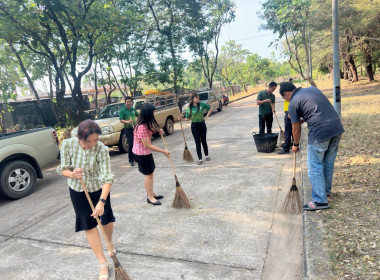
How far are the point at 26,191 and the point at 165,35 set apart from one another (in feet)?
50.5

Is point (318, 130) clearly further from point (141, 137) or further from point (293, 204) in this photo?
point (141, 137)

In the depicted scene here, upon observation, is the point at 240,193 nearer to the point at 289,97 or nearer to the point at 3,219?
the point at 289,97

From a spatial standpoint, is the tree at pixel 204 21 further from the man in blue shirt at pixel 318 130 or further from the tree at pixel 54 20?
the man in blue shirt at pixel 318 130

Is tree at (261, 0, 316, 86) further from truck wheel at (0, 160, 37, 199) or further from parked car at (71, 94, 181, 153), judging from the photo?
truck wheel at (0, 160, 37, 199)

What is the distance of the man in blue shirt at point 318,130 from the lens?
3594 mm

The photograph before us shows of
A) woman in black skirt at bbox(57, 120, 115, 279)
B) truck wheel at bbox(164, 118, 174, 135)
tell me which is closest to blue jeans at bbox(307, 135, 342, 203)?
woman in black skirt at bbox(57, 120, 115, 279)

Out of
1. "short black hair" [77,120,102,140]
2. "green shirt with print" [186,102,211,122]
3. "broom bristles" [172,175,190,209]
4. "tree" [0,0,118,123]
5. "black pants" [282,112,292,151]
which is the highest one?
"tree" [0,0,118,123]

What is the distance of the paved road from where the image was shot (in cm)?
294

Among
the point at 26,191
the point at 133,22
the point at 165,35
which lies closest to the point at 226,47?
the point at 165,35

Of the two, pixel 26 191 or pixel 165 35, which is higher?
pixel 165 35

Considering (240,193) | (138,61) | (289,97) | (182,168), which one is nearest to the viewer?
(289,97)

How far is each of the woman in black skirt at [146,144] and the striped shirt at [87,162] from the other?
57.9 inches

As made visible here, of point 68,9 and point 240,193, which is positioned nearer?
point 240,193

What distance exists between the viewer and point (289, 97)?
412cm
